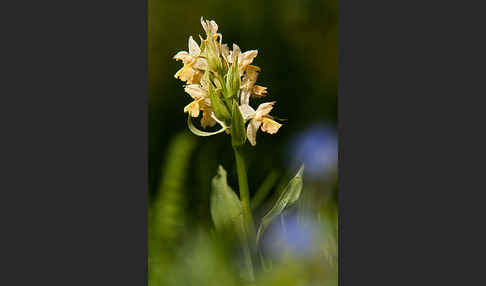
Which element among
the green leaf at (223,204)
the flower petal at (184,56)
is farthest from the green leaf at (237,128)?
the flower petal at (184,56)

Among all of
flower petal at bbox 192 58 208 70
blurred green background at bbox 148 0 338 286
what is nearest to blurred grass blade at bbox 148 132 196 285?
blurred green background at bbox 148 0 338 286

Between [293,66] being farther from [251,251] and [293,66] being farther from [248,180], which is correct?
[251,251]

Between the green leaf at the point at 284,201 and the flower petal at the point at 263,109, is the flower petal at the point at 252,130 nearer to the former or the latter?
the flower petal at the point at 263,109

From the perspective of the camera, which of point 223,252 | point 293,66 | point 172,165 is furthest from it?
point 293,66

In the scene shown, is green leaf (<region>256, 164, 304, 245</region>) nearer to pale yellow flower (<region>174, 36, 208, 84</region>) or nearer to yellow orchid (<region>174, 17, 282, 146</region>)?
yellow orchid (<region>174, 17, 282, 146</region>)

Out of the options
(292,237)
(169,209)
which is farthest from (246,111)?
(169,209)

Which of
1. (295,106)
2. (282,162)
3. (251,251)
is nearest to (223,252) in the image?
(251,251)
